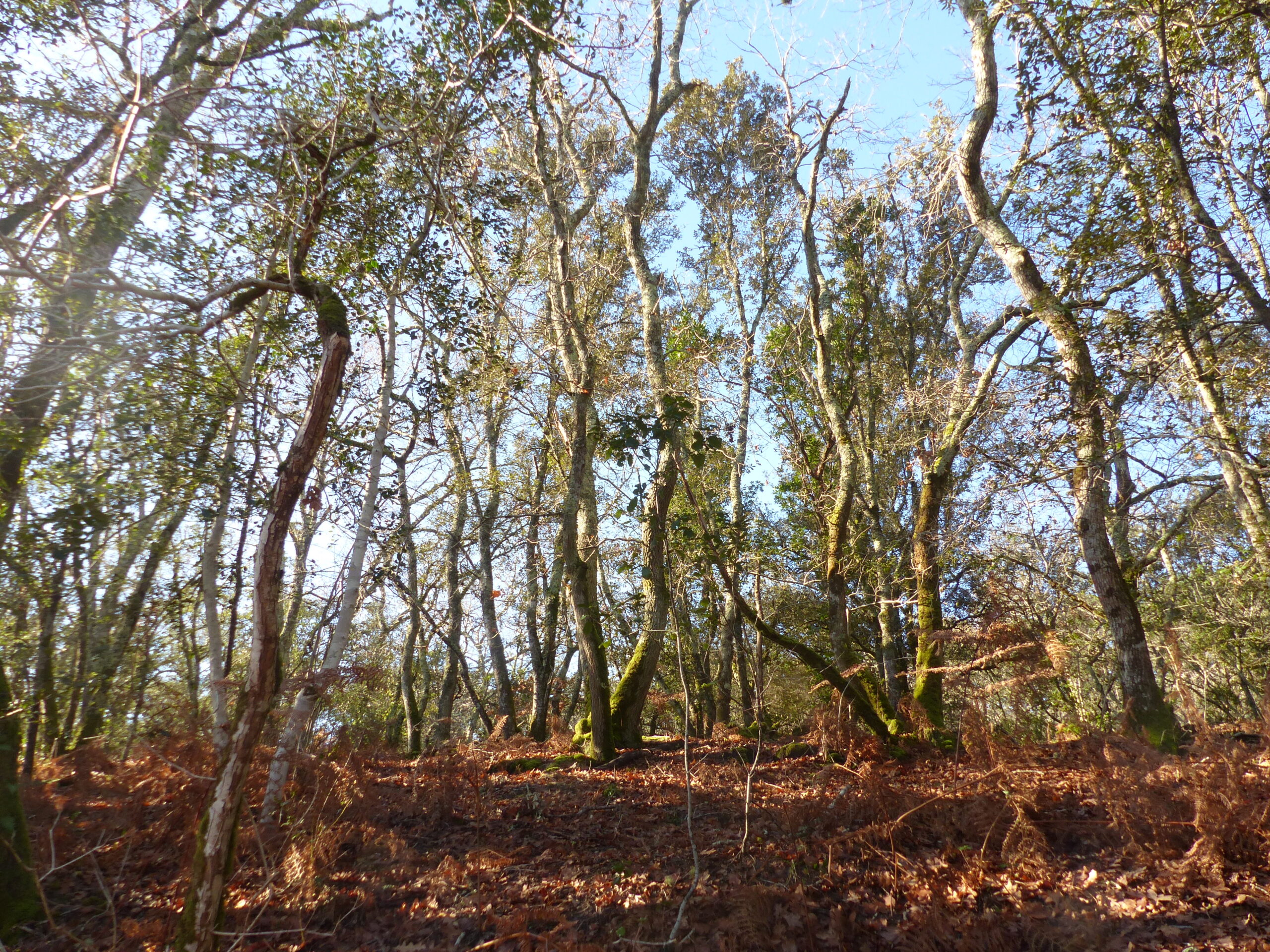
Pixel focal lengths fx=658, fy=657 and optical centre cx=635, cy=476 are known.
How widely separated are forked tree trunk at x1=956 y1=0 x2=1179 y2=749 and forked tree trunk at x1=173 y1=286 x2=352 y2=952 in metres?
7.25

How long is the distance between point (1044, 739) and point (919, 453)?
490cm

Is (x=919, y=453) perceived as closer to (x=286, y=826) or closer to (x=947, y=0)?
(x=947, y=0)

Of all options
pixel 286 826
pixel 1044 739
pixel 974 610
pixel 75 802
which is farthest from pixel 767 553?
pixel 75 802

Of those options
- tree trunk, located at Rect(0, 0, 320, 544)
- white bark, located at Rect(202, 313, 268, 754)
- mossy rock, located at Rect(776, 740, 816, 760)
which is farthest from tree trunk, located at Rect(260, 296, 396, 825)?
mossy rock, located at Rect(776, 740, 816, 760)

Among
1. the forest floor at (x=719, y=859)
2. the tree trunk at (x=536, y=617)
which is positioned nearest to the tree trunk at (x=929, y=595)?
the forest floor at (x=719, y=859)

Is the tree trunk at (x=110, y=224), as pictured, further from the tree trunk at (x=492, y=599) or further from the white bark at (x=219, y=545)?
the tree trunk at (x=492, y=599)

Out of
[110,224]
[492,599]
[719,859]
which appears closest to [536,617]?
[492,599]

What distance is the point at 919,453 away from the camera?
449 inches

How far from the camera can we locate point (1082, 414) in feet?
23.1

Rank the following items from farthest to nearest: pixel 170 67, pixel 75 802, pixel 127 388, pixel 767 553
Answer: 1. pixel 767 553
2. pixel 170 67
3. pixel 127 388
4. pixel 75 802

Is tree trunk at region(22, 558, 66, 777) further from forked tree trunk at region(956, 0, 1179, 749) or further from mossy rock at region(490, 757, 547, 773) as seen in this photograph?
forked tree trunk at region(956, 0, 1179, 749)

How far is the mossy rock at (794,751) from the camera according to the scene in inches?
358

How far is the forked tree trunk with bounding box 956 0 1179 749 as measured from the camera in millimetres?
6547

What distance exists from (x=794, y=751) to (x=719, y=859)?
4.08m
